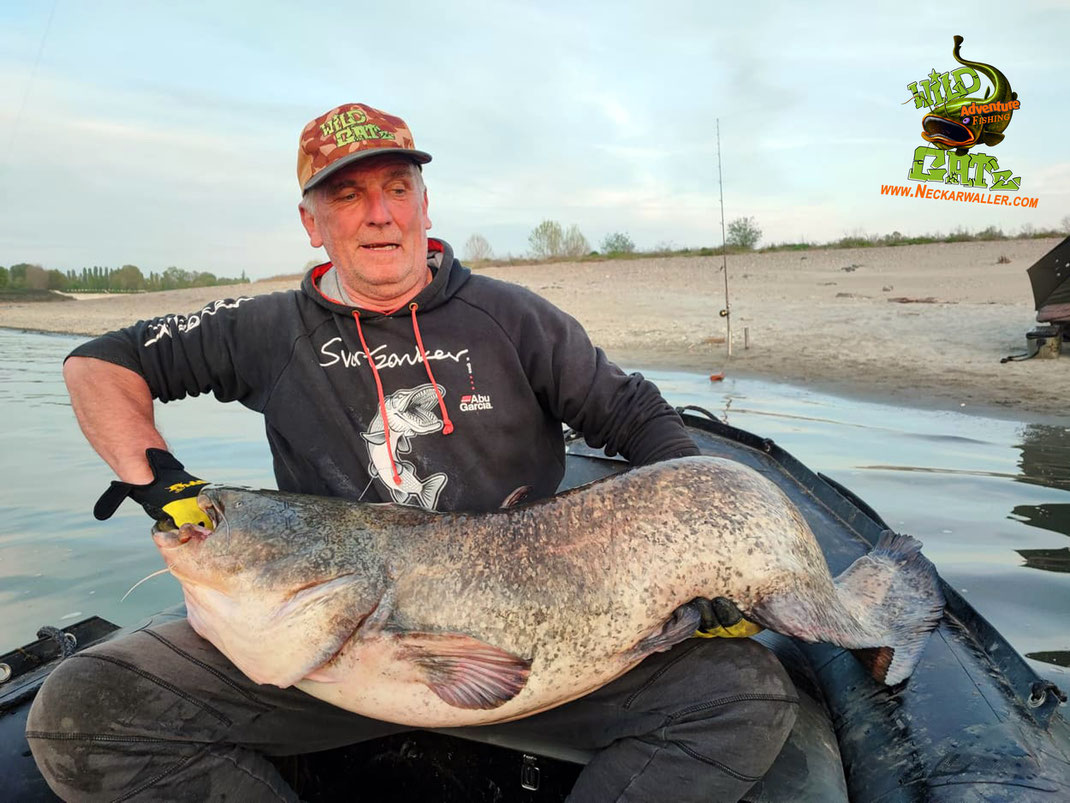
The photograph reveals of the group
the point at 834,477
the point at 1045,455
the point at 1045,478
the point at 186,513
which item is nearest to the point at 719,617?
the point at 186,513

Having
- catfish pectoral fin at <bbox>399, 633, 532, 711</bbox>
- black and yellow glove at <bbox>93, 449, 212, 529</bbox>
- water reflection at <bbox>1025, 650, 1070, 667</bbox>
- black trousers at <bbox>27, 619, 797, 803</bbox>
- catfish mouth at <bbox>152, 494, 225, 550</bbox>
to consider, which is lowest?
water reflection at <bbox>1025, 650, 1070, 667</bbox>

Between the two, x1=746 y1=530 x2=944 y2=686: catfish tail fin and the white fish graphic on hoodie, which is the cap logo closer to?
the white fish graphic on hoodie

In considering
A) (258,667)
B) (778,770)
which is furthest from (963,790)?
(258,667)

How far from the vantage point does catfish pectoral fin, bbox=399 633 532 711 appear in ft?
7.26

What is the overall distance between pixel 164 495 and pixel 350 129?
1499 mm

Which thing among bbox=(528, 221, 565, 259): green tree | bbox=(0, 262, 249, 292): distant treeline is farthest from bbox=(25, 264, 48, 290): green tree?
bbox=(528, 221, 565, 259): green tree

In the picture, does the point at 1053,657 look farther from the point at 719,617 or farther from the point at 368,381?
the point at 368,381

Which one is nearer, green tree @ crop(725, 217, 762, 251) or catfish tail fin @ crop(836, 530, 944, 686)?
catfish tail fin @ crop(836, 530, 944, 686)

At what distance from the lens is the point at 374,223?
307 cm

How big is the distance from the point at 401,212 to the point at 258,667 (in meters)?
1.73

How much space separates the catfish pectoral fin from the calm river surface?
2.52m

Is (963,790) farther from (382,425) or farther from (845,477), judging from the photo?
(845,477)

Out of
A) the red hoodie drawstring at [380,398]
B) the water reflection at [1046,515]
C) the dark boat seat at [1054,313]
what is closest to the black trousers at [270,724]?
the red hoodie drawstring at [380,398]

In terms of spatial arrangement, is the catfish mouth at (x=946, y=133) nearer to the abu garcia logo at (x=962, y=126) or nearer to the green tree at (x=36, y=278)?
the abu garcia logo at (x=962, y=126)
